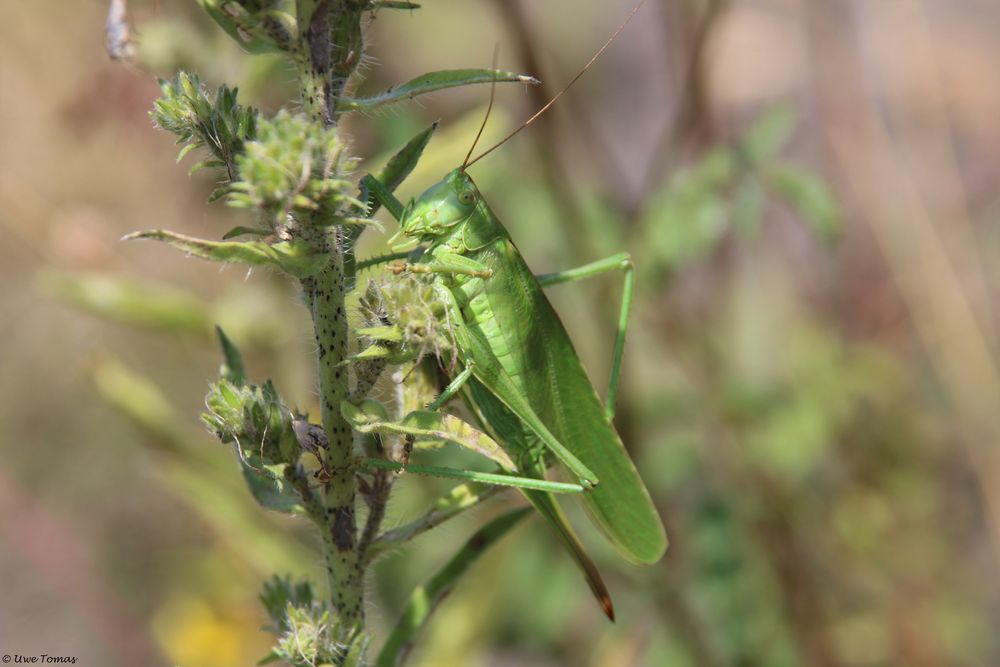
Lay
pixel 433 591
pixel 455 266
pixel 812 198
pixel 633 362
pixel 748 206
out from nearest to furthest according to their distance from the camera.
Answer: pixel 433 591 < pixel 455 266 < pixel 812 198 < pixel 748 206 < pixel 633 362

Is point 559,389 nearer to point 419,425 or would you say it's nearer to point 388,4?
point 419,425

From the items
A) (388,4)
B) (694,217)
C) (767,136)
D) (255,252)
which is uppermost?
(388,4)

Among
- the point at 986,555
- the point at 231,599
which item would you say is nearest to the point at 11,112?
the point at 231,599

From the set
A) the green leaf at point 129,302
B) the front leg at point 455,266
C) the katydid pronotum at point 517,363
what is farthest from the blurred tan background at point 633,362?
the front leg at point 455,266

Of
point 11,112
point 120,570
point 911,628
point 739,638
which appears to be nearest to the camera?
point 739,638

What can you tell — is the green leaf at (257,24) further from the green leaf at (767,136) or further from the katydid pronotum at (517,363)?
the green leaf at (767,136)

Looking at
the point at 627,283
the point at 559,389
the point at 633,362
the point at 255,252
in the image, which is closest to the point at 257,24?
the point at 255,252

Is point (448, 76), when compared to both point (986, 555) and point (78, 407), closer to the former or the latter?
point (986, 555)
